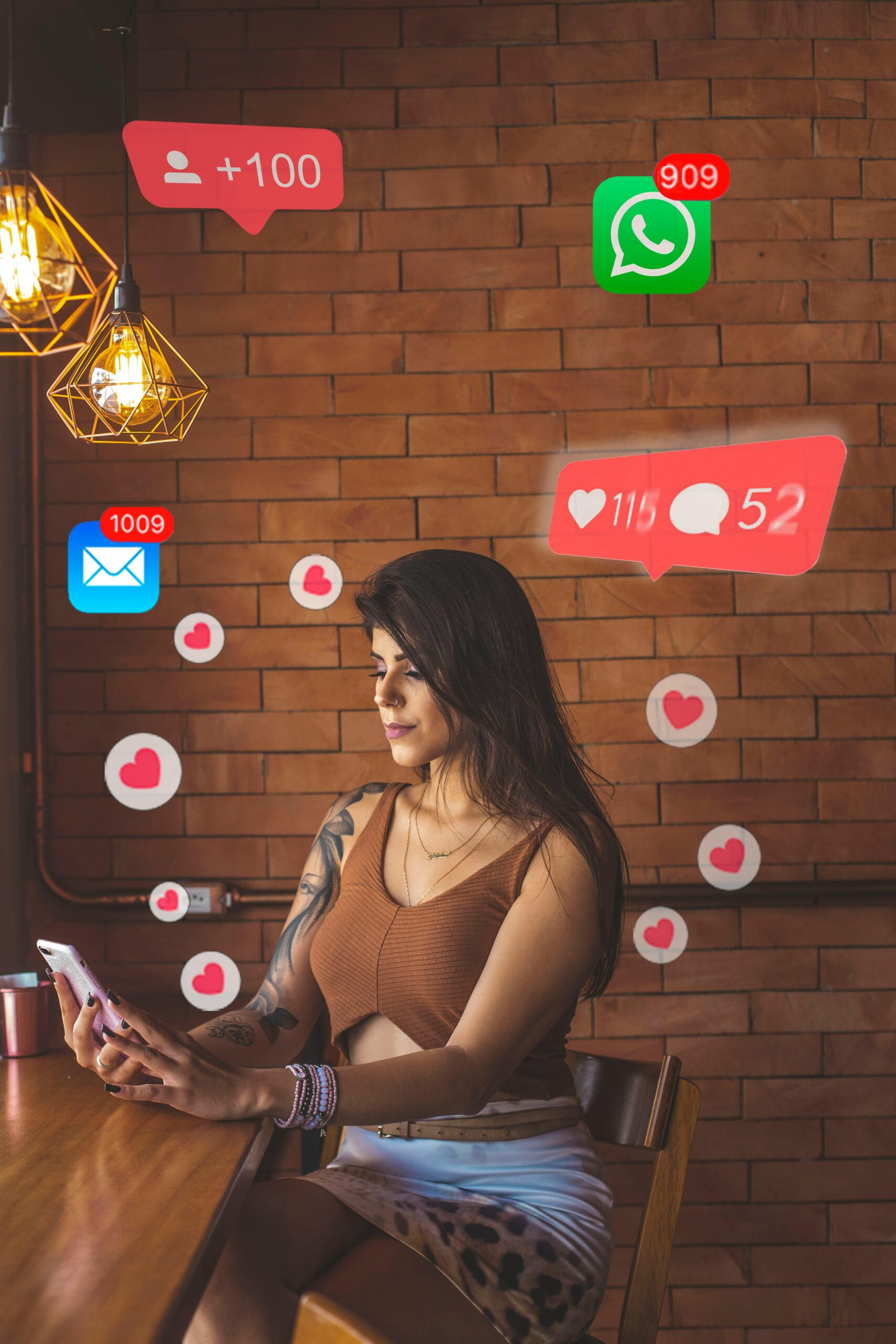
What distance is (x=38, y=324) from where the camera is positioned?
225cm

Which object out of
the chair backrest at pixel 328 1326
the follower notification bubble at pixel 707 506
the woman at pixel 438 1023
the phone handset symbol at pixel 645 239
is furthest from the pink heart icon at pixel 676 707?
the chair backrest at pixel 328 1326

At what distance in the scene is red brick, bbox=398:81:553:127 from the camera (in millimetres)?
2391

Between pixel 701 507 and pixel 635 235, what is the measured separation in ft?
2.15

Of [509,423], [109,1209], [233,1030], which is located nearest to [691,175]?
[509,423]

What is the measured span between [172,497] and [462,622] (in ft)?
3.43

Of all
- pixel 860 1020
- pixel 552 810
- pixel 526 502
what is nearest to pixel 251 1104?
pixel 552 810

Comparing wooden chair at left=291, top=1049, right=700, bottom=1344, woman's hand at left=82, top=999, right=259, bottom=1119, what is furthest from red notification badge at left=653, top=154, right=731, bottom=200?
woman's hand at left=82, top=999, right=259, bottom=1119

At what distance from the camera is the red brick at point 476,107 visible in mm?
2391

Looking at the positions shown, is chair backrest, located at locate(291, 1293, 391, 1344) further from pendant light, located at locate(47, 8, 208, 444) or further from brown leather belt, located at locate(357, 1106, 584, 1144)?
pendant light, located at locate(47, 8, 208, 444)

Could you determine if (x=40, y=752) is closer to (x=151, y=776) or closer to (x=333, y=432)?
(x=151, y=776)

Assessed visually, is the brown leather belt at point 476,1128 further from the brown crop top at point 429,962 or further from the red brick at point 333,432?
the red brick at point 333,432

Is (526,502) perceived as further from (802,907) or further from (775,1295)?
(775,1295)

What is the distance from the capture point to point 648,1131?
1.57m

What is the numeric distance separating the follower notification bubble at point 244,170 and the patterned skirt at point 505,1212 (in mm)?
2010
